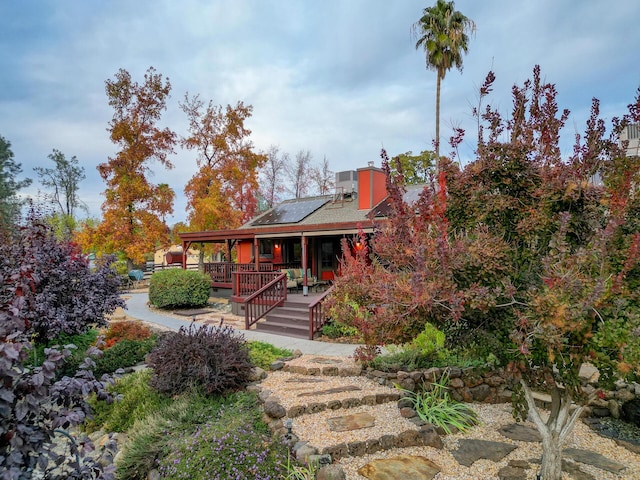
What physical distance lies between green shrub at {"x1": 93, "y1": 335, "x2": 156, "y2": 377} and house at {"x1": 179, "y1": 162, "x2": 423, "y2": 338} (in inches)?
114

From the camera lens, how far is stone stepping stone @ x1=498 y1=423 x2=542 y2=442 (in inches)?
160

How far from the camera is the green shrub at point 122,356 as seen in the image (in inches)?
271

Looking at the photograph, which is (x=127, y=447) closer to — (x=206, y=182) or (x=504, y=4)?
(x=504, y=4)

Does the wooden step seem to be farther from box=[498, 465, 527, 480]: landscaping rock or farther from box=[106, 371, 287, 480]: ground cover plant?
box=[498, 465, 527, 480]: landscaping rock

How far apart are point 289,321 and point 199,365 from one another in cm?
486

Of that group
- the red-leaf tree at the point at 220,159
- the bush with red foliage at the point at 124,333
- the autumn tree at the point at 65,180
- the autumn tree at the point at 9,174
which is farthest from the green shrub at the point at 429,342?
the autumn tree at the point at 65,180

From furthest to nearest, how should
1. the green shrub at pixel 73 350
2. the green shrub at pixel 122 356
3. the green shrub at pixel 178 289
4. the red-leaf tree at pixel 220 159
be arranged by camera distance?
the red-leaf tree at pixel 220 159 → the green shrub at pixel 178 289 → the green shrub at pixel 122 356 → the green shrub at pixel 73 350

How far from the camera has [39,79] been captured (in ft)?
34.8

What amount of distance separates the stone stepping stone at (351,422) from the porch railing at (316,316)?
427 centimetres

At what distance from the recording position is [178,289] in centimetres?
1275

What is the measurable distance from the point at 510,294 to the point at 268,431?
9.68 ft

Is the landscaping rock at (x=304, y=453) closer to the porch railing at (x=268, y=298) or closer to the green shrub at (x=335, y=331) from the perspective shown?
the green shrub at (x=335, y=331)

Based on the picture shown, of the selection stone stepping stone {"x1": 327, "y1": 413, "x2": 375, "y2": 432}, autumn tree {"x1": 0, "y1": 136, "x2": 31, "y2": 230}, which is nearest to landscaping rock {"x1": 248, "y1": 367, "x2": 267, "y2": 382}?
stone stepping stone {"x1": 327, "y1": 413, "x2": 375, "y2": 432}

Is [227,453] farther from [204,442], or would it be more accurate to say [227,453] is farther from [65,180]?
[65,180]
